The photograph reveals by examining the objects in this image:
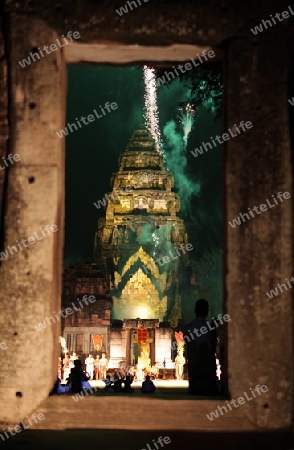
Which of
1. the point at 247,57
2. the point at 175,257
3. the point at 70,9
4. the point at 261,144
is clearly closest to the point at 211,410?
the point at 261,144

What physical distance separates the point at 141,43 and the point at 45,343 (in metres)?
3.00

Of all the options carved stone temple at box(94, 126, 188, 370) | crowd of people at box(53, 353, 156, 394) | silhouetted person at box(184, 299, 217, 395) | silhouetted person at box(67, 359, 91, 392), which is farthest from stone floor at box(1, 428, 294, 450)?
carved stone temple at box(94, 126, 188, 370)

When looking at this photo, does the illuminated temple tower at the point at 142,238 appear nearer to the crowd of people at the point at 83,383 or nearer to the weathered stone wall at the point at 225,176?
the crowd of people at the point at 83,383

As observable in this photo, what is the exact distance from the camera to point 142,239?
4584cm

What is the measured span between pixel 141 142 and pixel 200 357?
41.2 metres

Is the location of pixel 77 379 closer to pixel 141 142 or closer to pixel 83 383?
pixel 83 383

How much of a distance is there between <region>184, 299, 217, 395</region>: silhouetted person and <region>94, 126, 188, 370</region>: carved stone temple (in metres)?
35.5

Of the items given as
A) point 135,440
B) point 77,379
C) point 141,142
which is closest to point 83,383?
point 77,379

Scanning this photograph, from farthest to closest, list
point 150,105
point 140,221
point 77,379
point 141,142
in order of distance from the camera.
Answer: point 150,105, point 141,142, point 140,221, point 77,379

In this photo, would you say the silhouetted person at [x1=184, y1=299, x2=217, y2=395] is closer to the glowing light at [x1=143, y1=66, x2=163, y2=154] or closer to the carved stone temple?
the carved stone temple

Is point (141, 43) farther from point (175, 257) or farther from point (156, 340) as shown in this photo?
point (175, 257)

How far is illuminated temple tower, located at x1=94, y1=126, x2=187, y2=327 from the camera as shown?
42656mm

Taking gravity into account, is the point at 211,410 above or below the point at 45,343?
below

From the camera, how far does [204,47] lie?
20.2 ft
